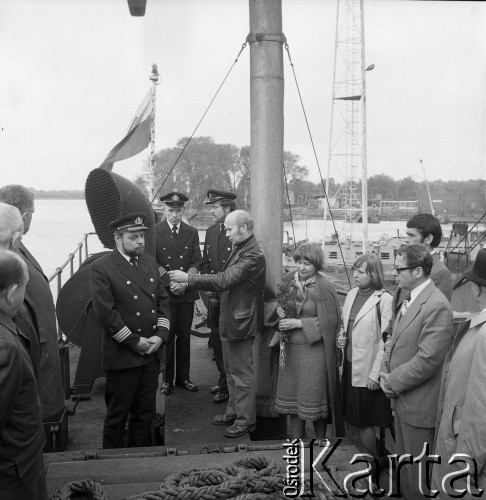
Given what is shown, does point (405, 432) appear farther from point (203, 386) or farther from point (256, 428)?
point (203, 386)

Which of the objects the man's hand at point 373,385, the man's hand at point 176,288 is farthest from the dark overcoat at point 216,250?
the man's hand at point 373,385

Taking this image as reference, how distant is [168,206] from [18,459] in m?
3.84

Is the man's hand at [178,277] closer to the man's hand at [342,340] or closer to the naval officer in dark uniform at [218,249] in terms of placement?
the naval officer in dark uniform at [218,249]

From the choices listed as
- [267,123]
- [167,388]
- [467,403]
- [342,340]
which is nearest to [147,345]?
[167,388]

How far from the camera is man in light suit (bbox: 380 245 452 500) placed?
3.52m

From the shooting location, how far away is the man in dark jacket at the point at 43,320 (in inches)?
143

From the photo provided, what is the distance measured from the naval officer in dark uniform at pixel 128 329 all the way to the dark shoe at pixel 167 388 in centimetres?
92

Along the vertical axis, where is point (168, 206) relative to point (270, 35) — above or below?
below

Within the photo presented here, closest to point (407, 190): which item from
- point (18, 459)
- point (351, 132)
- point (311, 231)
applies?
point (351, 132)

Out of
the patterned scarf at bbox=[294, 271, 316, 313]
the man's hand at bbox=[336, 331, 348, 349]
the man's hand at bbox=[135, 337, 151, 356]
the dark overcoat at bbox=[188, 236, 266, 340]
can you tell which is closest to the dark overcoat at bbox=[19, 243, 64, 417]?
the man's hand at bbox=[135, 337, 151, 356]

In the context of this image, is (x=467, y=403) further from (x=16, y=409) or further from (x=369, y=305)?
(x=16, y=409)

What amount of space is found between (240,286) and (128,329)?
A: 961 mm

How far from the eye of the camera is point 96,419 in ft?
19.0

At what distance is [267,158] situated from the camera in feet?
15.7
